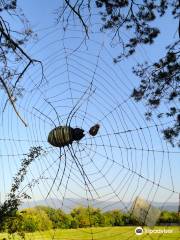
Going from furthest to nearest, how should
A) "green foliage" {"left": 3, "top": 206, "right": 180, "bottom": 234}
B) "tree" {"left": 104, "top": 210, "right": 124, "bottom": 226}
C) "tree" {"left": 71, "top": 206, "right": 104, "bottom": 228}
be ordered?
"tree" {"left": 104, "top": 210, "right": 124, "bottom": 226} → "tree" {"left": 71, "top": 206, "right": 104, "bottom": 228} → "green foliage" {"left": 3, "top": 206, "right": 180, "bottom": 234}

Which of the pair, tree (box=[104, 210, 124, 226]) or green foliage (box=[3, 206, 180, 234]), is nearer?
green foliage (box=[3, 206, 180, 234])

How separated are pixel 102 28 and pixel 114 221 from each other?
1167 centimetres

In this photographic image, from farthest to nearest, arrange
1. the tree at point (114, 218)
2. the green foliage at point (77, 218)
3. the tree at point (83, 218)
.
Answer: the tree at point (114, 218) < the tree at point (83, 218) < the green foliage at point (77, 218)

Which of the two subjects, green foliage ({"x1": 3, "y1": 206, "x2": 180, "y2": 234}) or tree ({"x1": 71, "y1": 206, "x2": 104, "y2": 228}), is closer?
green foliage ({"x1": 3, "y1": 206, "x2": 180, "y2": 234})

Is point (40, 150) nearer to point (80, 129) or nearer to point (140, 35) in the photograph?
point (80, 129)

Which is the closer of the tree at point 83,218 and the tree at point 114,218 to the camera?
the tree at point 83,218

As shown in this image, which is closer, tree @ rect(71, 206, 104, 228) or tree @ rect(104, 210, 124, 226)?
tree @ rect(71, 206, 104, 228)

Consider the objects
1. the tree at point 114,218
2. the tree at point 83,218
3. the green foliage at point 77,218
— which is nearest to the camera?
the green foliage at point 77,218

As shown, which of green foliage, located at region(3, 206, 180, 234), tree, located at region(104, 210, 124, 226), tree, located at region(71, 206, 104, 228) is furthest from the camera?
tree, located at region(104, 210, 124, 226)

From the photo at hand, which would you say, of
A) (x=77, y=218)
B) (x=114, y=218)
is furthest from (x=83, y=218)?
(x=114, y=218)

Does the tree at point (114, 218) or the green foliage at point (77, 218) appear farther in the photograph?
the tree at point (114, 218)

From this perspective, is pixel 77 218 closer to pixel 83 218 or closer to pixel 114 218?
pixel 83 218

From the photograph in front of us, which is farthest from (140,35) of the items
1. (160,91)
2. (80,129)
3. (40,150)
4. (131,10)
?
(80,129)

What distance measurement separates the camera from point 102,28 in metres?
8.93
